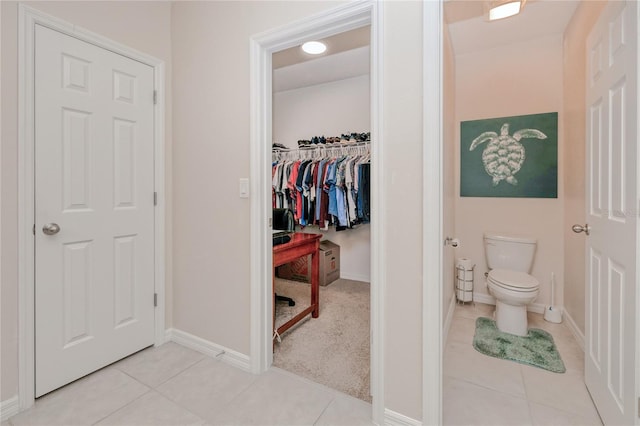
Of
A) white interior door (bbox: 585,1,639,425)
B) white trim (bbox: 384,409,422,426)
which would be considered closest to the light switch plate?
white trim (bbox: 384,409,422,426)

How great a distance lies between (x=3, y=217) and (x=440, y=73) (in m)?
2.14

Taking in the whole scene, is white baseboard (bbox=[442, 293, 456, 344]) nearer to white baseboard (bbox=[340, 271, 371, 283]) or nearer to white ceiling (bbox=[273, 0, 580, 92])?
white baseboard (bbox=[340, 271, 371, 283])

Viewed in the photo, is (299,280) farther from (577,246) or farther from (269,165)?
(577,246)

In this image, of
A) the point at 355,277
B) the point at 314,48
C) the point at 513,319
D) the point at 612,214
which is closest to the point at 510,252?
the point at 513,319

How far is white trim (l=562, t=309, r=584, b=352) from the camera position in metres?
2.13

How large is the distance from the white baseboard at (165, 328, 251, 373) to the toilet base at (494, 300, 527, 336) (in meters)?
1.98

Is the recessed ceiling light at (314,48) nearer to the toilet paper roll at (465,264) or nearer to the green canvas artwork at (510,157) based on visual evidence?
the green canvas artwork at (510,157)

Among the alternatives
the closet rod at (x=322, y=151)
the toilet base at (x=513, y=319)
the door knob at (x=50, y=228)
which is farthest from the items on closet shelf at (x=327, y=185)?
the door knob at (x=50, y=228)

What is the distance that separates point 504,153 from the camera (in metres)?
2.79

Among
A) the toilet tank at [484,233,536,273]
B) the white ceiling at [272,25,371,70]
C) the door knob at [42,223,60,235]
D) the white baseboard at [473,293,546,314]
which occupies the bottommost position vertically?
the white baseboard at [473,293,546,314]

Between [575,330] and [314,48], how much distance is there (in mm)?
3216

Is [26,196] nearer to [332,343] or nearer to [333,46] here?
[332,343]

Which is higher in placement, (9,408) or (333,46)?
(333,46)

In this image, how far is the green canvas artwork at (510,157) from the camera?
2.62m
